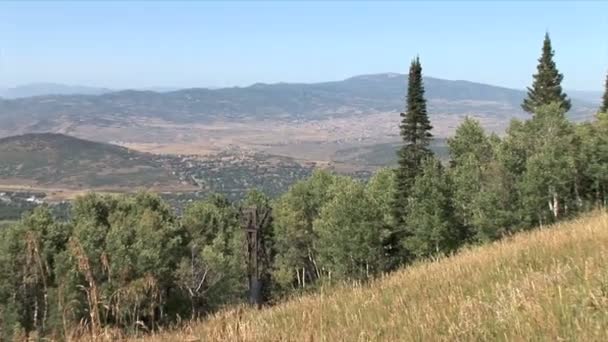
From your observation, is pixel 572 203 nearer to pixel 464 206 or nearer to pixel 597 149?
pixel 597 149

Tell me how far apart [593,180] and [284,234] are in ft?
104

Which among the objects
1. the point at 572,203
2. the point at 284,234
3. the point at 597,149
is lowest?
the point at 284,234

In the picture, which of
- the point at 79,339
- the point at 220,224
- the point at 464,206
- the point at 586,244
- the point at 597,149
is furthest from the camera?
the point at 220,224

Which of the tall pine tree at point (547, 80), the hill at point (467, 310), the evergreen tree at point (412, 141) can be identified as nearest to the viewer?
the hill at point (467, 310)

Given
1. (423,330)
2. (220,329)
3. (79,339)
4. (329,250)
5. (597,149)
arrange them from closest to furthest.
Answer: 1. (423,330)
2. (79,339)
3. (220,329)
4. (329,250)
5. (597,149)

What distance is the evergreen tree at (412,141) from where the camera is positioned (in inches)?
2131

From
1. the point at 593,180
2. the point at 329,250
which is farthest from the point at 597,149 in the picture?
the point at 329,250

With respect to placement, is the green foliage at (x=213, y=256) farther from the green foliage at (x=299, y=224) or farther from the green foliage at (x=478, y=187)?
the green foliage at (x=478, y=187)

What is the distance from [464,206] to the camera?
52500mm

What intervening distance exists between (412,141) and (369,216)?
32.9 ft

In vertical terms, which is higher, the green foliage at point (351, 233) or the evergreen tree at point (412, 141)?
the evergreen tree at point (412, 141)

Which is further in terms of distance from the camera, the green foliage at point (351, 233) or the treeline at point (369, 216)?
the green foliage at point (351, 233)

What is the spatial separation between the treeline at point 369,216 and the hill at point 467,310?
36033mm

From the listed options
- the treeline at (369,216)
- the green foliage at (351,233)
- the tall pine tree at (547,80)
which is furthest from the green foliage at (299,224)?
the tall pine tree at (547,80)
